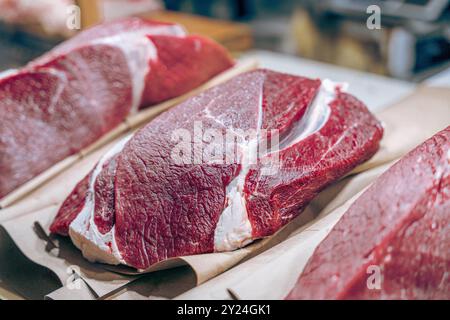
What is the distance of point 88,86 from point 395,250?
1.30 meters

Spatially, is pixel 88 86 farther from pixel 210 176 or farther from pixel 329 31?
pixel 329 31

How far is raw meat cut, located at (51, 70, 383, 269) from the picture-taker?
1365mm

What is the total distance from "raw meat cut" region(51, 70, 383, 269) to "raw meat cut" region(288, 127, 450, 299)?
11.2 inches

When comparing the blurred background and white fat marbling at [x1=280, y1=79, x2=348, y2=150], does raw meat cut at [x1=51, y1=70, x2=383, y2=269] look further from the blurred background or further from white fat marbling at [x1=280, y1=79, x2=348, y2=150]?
the blurred background

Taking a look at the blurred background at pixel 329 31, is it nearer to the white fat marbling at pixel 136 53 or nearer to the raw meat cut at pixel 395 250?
the white fat marbling at pixel 136 53

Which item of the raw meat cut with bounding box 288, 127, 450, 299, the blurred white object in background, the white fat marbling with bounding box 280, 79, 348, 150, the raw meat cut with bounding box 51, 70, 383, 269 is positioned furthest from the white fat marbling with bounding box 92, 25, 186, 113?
the raw meat cut with bounding box 288, 127, 450, 299

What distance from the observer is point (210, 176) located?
4.52 ft

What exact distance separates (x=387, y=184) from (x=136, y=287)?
0.62m

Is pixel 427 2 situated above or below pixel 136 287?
above

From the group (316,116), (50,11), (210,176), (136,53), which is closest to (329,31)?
(50,11)

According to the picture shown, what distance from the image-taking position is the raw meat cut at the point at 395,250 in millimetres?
1062
